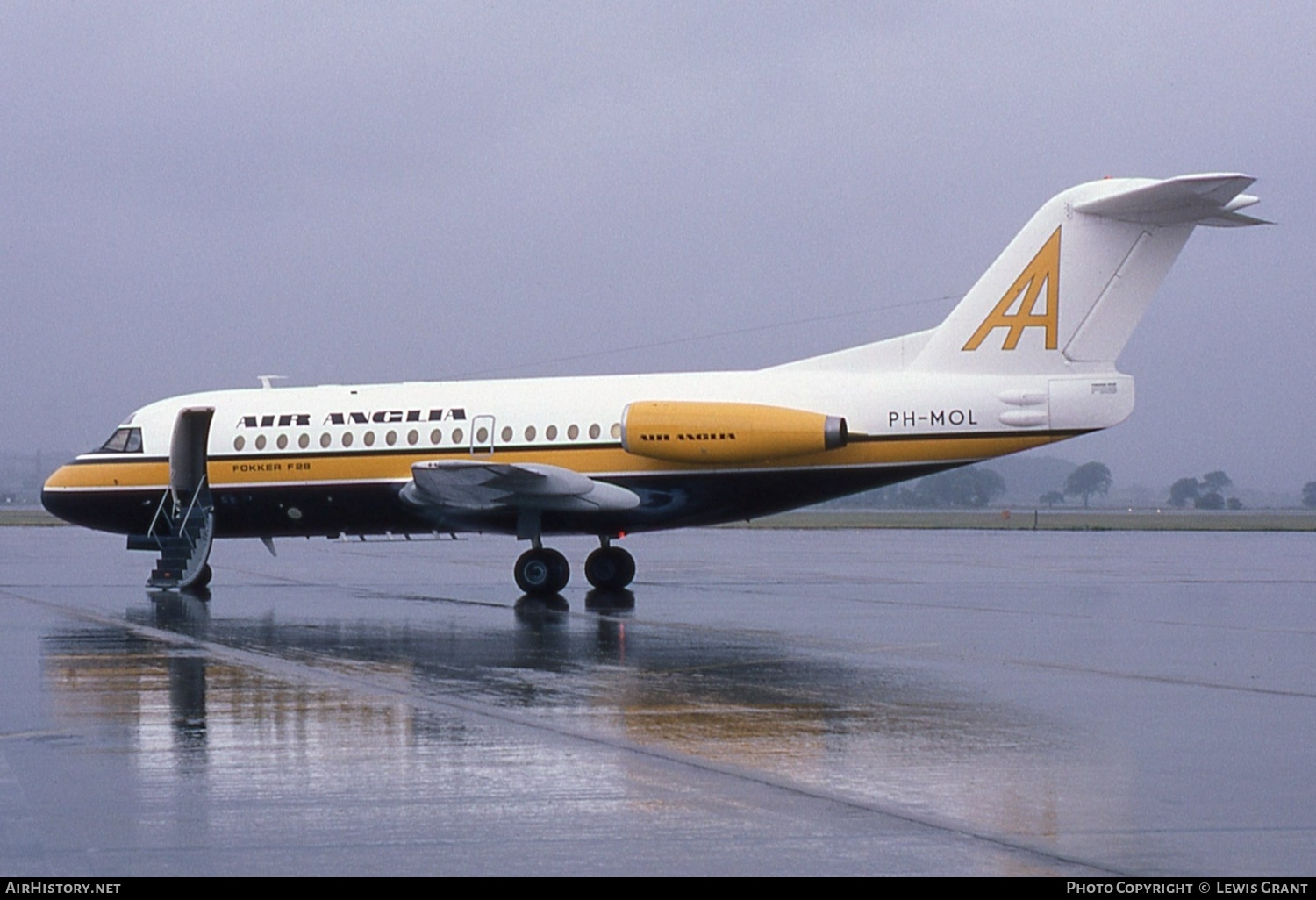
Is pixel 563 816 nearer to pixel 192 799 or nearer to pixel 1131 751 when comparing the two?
pixel 192 799

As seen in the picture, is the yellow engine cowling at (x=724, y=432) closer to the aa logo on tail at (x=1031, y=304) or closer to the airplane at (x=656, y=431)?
Result: the airplane at (x=656, y=431)

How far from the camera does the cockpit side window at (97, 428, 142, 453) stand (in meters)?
26.8

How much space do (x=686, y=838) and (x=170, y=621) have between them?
1348 cm

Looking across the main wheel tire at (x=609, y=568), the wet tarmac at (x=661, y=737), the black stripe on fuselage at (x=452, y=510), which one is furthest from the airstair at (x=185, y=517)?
the main wheel tire at (x=609, y=568)

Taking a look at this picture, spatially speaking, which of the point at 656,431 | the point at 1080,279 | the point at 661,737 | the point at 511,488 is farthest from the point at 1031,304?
the point at 661,737

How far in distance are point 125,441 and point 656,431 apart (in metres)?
10.1

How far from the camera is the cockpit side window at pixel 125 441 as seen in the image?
2680 cm

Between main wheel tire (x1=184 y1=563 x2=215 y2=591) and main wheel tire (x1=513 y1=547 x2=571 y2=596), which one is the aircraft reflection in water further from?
main wheel tire (x1=184 y1=563 x2=215 y2=591)

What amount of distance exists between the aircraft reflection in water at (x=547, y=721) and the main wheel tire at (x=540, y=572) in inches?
280

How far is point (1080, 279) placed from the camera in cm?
2167

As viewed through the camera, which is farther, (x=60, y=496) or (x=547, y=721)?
(x=60, y=496)

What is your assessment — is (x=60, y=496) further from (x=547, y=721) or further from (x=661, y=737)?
(x=661, y=737)

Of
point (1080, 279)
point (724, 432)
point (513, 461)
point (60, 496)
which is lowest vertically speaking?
point (60, 496)
